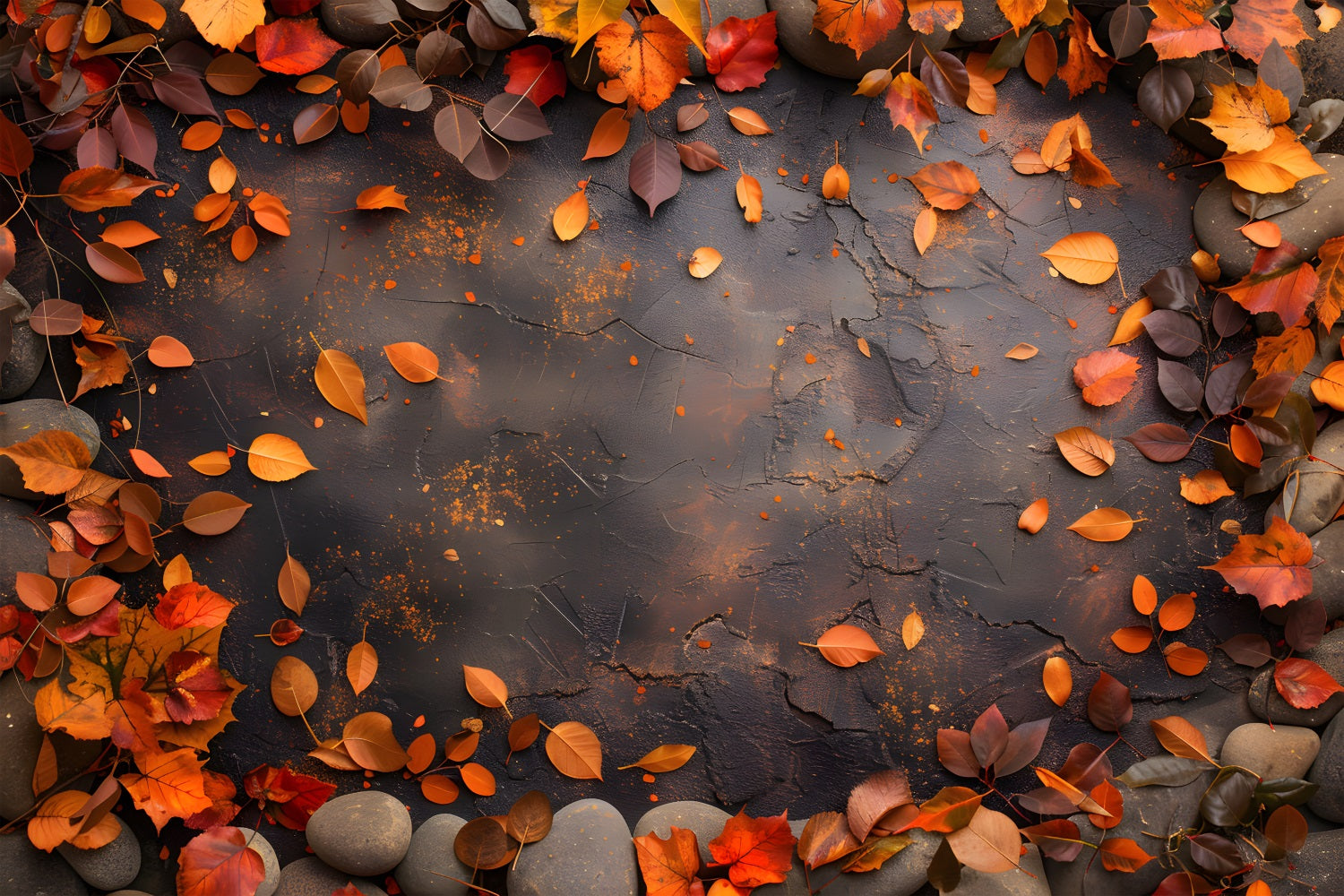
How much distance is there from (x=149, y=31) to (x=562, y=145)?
2.55ft

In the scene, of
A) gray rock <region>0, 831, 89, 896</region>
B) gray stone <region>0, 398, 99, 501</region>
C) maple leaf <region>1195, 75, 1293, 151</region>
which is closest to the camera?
gray rock <region>0, 831, 89, 896</region>

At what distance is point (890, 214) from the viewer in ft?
4.87

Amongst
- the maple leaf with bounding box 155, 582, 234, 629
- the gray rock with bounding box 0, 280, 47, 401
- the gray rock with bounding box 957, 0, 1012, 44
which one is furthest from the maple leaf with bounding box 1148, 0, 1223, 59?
the gray rock with bounding box 0, 280, 47, 401

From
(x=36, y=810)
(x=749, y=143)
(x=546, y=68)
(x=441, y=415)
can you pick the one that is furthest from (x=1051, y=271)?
(x=36, y=810)

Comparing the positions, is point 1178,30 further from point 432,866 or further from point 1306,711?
point 432,866

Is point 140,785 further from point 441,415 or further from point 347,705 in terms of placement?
point 441,415

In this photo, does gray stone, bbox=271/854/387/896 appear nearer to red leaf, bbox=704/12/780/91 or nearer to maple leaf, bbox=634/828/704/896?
maple leaf, bbox=634/828/704/896

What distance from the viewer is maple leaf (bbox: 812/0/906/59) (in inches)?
54.9

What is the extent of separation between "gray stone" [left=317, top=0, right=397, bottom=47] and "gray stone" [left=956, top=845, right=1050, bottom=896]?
1822 mm

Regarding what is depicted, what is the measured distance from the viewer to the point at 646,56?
54.5 inches

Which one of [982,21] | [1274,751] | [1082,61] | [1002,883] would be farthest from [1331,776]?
[982,21]

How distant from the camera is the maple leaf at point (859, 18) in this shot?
140 cm

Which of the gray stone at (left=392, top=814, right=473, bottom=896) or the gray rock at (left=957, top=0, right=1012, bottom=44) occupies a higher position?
the gray rock at (left=957, top=0, right=1012, bottom=44)

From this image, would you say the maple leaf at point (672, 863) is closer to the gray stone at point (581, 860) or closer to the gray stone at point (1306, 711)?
the gray stone at point (581, 860)
